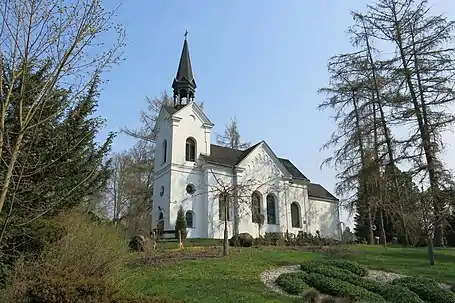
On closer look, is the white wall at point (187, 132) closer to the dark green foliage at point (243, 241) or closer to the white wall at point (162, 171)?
the white wall at point (162, 171)

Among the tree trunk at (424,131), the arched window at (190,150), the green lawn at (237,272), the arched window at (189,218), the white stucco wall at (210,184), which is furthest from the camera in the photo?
the arched window at (190,150)

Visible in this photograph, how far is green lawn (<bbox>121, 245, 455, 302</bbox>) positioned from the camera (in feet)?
40.3

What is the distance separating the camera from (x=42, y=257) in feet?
38.7

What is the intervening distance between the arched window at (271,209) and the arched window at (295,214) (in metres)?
2.12

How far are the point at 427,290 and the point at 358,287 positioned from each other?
2.18 m

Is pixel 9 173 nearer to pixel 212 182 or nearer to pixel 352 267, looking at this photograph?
pixel 352 267

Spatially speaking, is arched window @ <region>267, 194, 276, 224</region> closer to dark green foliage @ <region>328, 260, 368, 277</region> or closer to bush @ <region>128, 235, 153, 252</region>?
bush @ <region>128, 235, 153, 252</region>

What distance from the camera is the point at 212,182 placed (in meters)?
34.2

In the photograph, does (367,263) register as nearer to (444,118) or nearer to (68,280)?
(444,118)

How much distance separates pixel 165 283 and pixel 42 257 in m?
3.52

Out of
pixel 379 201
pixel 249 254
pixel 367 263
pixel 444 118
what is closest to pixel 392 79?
pixel 444 118

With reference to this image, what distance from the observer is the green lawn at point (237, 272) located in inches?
483

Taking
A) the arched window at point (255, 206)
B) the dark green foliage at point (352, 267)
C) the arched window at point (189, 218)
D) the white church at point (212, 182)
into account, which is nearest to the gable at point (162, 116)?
the white church at point (212, 182)

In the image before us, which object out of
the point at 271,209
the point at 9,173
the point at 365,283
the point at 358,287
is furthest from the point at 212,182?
the point at 9,173
